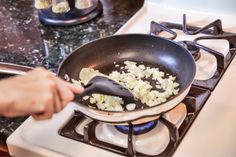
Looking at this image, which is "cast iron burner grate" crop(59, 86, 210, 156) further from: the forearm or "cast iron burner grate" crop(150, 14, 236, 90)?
the forearm

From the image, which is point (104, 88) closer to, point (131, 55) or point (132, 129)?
point (132, 129)

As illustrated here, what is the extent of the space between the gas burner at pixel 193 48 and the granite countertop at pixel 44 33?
0.80 ft

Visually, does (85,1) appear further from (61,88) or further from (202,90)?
(61,88)

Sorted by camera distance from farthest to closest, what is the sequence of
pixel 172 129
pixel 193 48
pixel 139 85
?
pixel 193 48, pixel 139 85, pixel 172 129

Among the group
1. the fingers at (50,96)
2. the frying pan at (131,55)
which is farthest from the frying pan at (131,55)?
the fingers at (50,96)

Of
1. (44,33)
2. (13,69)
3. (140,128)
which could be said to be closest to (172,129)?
(140,128)

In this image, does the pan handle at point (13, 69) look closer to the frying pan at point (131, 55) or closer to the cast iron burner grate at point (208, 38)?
the frying pan at point (131, 55)

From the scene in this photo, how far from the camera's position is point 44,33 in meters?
1.15

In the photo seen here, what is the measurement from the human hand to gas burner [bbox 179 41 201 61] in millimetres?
462

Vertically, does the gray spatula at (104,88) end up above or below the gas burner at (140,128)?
above

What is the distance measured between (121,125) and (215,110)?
0.20 m

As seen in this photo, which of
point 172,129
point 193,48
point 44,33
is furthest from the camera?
point 44,33

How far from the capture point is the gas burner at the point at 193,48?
935 millimetres

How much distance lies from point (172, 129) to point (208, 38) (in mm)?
335
